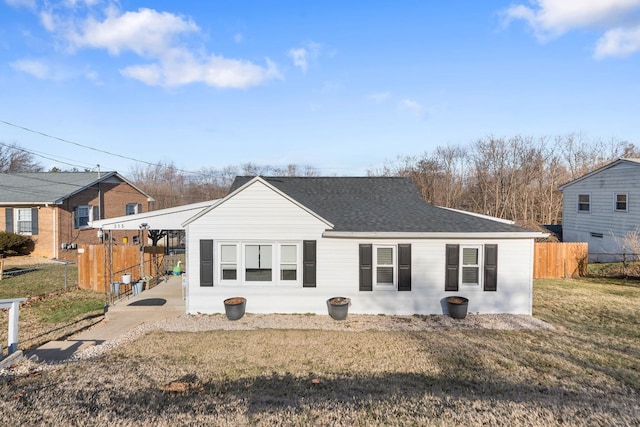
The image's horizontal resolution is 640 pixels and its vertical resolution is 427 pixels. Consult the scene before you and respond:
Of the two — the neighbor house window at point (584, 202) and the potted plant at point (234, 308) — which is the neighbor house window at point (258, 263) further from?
the neighbor house window at point (584, 202)

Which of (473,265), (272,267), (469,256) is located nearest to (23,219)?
(272,267)

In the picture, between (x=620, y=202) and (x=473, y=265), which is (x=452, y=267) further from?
(x=620, y=202)

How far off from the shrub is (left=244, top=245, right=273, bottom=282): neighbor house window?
19937 millimetres

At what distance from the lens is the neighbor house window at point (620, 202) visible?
21531 millimetres

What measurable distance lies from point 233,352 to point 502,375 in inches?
217

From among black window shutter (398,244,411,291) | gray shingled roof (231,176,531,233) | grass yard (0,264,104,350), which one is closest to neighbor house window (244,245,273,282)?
gray shingled roof (231,176,531,233)

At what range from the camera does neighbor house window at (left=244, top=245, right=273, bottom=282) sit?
1154cm

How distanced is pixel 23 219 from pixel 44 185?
320 cm

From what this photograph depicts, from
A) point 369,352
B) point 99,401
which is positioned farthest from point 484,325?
point 99,401

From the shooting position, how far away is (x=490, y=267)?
11.4 meters

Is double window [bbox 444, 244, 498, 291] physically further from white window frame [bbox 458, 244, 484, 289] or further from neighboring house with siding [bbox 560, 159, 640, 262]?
neighboring house with siding [bbox 560, 159, 640, 262]

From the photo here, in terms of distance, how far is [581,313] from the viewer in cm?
1181

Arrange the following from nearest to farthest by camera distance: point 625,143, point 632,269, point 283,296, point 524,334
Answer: point 524,334 < point 283,296 < point 632,269 < point 625,143

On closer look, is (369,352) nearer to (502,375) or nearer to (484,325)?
(502,375)
